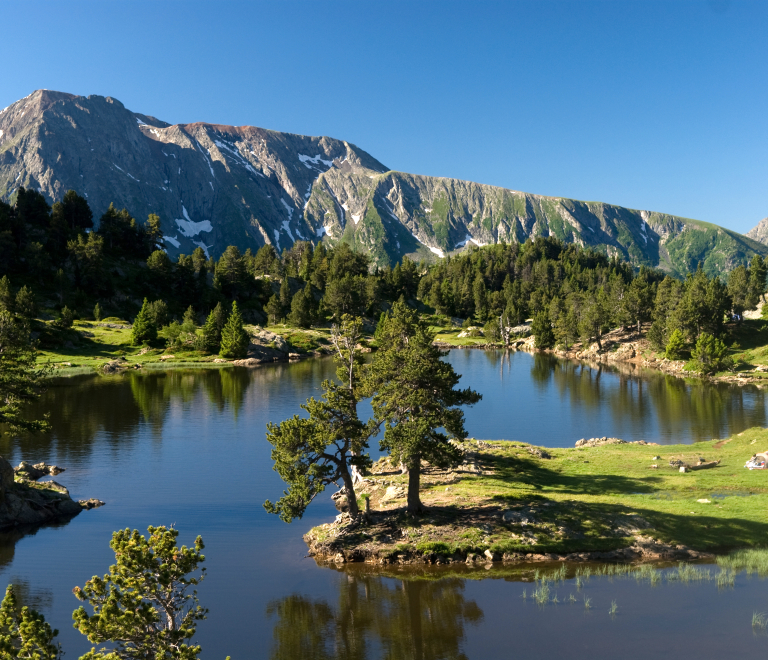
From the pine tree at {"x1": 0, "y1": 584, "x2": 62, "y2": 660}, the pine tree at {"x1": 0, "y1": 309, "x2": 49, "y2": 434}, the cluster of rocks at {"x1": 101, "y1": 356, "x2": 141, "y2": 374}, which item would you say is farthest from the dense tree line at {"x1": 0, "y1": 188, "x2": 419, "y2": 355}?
the pine tree at {"x1": 0, "y1": 584, "x2": 62, "y2": 660}

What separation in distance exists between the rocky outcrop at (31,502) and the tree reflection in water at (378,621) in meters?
24.0

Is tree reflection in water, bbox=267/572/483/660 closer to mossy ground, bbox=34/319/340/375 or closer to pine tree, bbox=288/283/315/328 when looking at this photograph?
mossy ground, bbox=34/319/340/375

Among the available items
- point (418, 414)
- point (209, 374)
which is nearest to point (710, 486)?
point (418, 414)

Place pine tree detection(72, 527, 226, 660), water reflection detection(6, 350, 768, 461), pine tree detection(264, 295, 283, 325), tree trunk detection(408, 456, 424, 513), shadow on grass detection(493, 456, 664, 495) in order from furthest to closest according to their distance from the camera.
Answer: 1. pine tree detection(264, 295, 283, 325)
2. water reflection detection(6, 350, 768, 461)
3. shadow on grass detection(493, 456, 664, 495)
4. tree trunk detection(408, 456, 424, 513)
5. pine tree detection(72, 527, 226, 660)

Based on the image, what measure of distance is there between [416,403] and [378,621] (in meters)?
13.3

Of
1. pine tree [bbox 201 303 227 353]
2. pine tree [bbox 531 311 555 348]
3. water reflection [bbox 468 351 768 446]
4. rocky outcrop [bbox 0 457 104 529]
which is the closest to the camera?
rocky outcrop [bbox 0 457 104 529]

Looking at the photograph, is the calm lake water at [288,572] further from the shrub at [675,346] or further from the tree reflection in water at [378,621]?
the shrub at [675,346]

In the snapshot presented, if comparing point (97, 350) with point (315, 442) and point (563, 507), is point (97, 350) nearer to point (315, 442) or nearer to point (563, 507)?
point (315, 442)

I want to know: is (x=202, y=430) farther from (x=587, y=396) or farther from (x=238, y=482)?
(x=587, y=396)

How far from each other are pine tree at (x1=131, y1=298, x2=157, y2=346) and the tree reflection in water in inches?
4951

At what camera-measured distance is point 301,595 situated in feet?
104

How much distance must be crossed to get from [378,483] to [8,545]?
91.0 ft

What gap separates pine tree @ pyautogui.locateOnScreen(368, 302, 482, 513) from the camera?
36562 mm

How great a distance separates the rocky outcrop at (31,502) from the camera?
138ft
